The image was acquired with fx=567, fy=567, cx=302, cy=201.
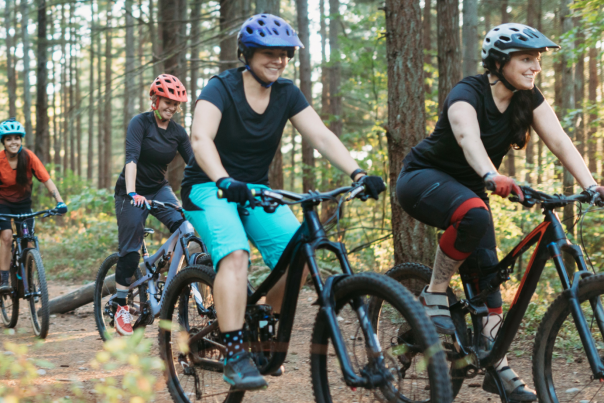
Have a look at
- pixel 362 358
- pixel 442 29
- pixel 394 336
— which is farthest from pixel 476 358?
pixel 442 29

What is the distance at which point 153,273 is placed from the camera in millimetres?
5902

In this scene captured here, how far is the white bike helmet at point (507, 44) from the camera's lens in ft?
10.7

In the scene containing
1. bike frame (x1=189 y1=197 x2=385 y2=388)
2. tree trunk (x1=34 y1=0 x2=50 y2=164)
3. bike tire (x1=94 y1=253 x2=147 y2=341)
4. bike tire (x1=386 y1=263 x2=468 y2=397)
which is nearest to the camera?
bike frame (x1=189 y1=197 x2=385 y2=388)

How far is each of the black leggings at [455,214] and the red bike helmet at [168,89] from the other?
2.78 metres

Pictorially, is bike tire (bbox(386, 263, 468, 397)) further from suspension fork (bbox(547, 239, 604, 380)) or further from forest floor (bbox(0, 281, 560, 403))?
suspension fork (bbox(547, 239, 604, 380))

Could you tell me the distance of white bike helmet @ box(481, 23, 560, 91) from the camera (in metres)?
3.25

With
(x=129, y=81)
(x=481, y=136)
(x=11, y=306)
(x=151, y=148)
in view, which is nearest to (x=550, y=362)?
(x=481, y=136)

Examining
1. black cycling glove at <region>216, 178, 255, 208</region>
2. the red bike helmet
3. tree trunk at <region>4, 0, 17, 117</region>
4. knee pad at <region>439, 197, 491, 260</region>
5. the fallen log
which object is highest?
tree trunk at <region>4, 0, 17, 117</region>

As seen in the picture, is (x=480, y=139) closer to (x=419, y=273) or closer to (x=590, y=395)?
(x=419, y=273)

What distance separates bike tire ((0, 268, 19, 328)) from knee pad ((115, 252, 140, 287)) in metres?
1.73

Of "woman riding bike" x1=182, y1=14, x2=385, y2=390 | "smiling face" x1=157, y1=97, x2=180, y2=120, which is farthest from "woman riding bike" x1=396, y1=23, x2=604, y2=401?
"smiling face" x1=157, y1=97, x2=180, y2=120

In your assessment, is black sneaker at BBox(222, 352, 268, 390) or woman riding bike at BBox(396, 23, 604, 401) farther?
woman riding bike at BBox(396, 23, 604, 401)

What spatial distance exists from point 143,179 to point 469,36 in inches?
318

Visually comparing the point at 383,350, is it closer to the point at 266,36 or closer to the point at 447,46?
the point at 266,36
